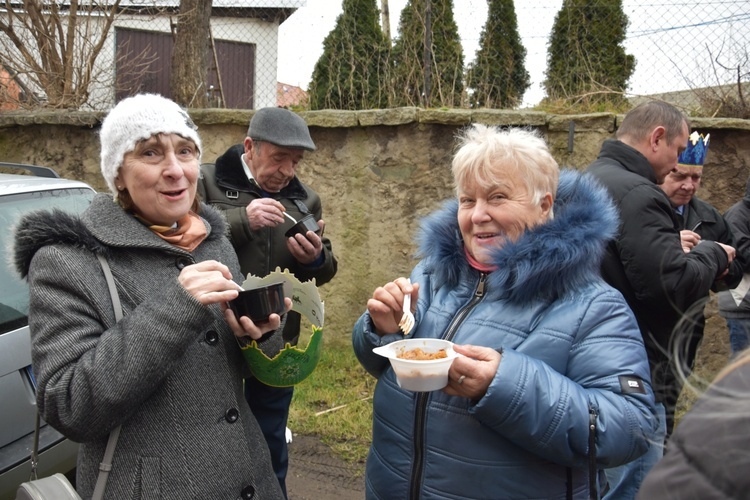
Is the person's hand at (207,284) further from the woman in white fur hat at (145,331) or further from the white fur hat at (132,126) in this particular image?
the white fur hat at (132,126)

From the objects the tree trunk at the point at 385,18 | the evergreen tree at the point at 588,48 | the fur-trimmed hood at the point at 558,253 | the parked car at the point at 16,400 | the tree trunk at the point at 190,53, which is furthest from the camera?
the tree trunk at the point at 385,18

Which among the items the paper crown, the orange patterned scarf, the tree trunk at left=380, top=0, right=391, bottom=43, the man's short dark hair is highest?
the tree trunk at left=380, top=0, right=391, bottom=43

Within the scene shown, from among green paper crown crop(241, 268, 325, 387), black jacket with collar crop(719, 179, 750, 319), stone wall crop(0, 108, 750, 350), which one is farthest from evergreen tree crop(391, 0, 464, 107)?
green paper crown crop(241, 268, 325, 387)

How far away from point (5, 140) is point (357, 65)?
3687mm

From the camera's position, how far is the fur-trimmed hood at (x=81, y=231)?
159cm

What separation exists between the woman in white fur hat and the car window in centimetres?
91

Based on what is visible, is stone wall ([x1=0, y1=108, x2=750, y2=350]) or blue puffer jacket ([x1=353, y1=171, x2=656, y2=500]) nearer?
blue puffer jacket ([x1=353, y1=171, x2=656, y2=500])

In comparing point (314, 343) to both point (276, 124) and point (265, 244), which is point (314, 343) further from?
point (276, 124)

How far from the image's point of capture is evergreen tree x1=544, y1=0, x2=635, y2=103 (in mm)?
6246

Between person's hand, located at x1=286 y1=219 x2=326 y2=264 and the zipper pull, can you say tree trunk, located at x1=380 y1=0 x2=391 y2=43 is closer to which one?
person's hand, located at x1=286 y1=219 x2=326 y2=264

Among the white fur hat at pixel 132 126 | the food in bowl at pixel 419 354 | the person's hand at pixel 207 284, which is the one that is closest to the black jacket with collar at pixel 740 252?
the food in bowl at pixel 419 354

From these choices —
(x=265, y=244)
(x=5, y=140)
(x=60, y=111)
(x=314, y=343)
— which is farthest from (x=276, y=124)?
(x=5, y=140)

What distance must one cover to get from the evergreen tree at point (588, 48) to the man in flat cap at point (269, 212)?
12.9ft

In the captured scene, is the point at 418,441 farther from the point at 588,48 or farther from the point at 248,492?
the point at 588,48
